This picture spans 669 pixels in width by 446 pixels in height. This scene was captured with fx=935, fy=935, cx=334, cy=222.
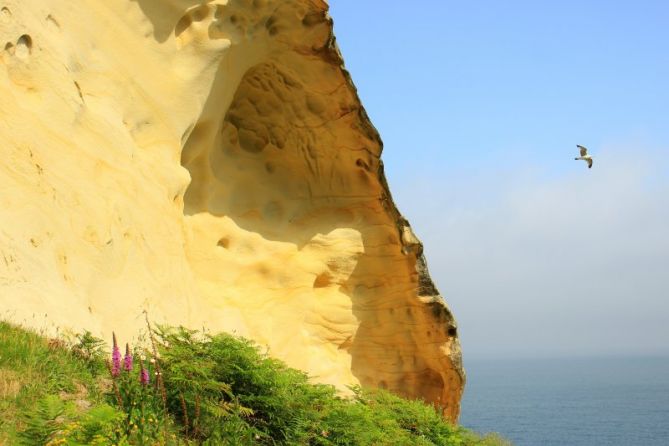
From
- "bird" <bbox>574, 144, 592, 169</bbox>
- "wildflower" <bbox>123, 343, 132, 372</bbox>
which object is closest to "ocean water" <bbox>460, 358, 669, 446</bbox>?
"bird" <bbox>574, 144, 592, 169</bbox>

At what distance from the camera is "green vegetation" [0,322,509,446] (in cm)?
532

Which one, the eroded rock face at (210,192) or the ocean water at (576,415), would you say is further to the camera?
the ocean water at (576,415)

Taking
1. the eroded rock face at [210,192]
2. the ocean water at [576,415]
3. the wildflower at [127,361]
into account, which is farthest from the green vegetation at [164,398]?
the ocean water at [576,415]

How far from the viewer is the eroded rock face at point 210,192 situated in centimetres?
829

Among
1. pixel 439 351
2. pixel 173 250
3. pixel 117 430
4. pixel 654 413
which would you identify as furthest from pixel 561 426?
pixel 117 430

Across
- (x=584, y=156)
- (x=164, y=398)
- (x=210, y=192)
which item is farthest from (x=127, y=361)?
(x=584, y=156)

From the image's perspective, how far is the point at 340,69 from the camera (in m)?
12.3

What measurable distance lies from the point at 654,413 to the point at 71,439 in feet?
241

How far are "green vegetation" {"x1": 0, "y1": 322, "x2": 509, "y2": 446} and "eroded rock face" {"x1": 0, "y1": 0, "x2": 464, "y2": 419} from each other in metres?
0.84

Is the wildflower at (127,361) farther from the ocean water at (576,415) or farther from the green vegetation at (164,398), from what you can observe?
the ocean water at (576,415)

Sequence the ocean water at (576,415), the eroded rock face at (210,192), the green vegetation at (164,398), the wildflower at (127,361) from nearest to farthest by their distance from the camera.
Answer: the green vegetation at (164,398) → the wildflower at (127,361) → the eroded rock face at (210,192) → the ocean water at (576,415)

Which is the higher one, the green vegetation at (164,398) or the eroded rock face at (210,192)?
the eroded rock face at (210,192)

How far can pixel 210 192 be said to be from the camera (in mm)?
11891

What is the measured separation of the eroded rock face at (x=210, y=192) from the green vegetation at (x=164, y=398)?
0.84m
